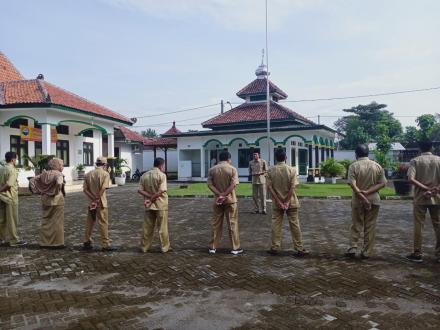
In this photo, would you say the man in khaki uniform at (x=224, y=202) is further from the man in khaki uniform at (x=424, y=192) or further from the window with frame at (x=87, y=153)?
the window with frame at (x=87, y=153)

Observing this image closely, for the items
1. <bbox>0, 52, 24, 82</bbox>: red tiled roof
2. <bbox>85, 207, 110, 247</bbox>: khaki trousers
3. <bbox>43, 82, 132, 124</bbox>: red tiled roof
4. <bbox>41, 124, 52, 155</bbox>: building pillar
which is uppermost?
<bbox>0, 52, 24, 82</bbox>: red tiled roof

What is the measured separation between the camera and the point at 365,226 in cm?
566

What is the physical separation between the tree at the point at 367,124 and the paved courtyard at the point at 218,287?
3965cm

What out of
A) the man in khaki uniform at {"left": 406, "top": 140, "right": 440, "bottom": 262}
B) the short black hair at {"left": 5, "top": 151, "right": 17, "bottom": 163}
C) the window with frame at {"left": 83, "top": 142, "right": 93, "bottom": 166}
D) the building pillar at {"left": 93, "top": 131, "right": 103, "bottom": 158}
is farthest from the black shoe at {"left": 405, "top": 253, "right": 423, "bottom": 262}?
the building pillar at {"left": 93, "top": 131, "right": 103, "bottom": 158}

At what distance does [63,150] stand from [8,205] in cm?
1571

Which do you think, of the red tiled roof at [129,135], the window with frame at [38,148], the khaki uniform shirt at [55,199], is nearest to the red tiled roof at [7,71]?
the window with frame at [38,148]

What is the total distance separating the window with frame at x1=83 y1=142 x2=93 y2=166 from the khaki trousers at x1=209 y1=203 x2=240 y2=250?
19.2m

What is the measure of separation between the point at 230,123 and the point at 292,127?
5.36 meters

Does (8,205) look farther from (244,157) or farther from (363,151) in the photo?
(244,157)

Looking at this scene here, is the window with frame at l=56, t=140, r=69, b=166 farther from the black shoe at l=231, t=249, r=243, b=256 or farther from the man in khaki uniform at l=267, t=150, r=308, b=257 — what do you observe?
the man in khaki uniform at l=267, t=150, r=308, b=257

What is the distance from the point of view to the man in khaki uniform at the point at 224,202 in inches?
238

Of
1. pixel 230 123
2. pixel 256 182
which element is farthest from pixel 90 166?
pixel 256 182

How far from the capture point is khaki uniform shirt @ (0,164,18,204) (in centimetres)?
691

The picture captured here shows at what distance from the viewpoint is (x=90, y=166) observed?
78.3 feet
